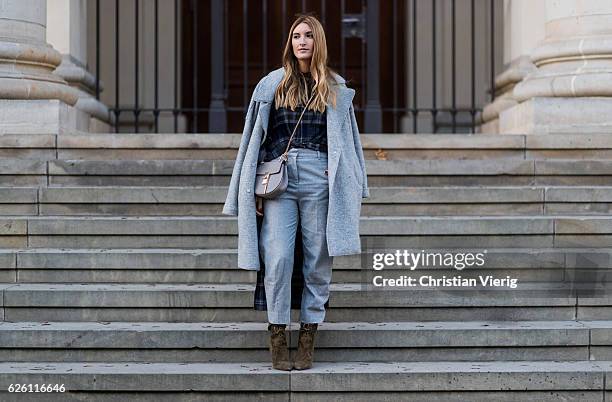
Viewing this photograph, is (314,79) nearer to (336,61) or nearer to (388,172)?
(388,172)

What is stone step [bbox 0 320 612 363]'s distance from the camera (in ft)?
19.5

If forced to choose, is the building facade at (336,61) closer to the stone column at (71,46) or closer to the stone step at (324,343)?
the stone column at (71,46)

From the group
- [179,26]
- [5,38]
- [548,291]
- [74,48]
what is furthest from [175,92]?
[548,291]

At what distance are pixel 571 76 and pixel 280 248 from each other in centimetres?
401

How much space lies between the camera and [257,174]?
557 cm

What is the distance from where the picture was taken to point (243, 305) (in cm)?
630

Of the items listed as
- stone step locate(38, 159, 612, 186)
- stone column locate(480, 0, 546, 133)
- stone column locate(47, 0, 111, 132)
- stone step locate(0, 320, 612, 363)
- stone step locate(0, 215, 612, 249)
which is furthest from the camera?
stone column locate(480, 0, 546, 133)

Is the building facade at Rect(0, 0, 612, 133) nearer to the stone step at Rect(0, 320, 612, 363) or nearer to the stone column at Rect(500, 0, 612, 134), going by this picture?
the stone column at Rect(500, 0, 612, 134)

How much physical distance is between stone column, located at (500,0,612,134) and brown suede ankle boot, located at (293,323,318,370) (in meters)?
3.59

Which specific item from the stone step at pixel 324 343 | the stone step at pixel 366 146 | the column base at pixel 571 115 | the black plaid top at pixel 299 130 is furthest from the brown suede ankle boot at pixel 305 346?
the column base at pixel 571 115

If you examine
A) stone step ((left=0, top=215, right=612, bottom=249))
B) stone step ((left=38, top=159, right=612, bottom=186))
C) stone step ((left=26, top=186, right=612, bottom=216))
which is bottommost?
stone step ((left=0, top=215, right=612, bottom=249))

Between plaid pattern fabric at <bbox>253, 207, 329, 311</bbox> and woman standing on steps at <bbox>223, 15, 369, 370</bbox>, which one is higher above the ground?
woman standing on steps at <bbox>223, 15, 369, 370</bbox>

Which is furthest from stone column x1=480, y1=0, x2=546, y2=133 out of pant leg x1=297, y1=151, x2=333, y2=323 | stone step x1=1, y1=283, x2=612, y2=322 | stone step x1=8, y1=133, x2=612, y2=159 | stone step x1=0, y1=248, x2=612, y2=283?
pant leg x1=297, y1=151, x2=333, y2=323

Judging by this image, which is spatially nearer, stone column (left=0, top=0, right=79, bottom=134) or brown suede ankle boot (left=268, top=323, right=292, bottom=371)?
brown suede ankle boot (left=268, top=323, right=292, bottom=371)
